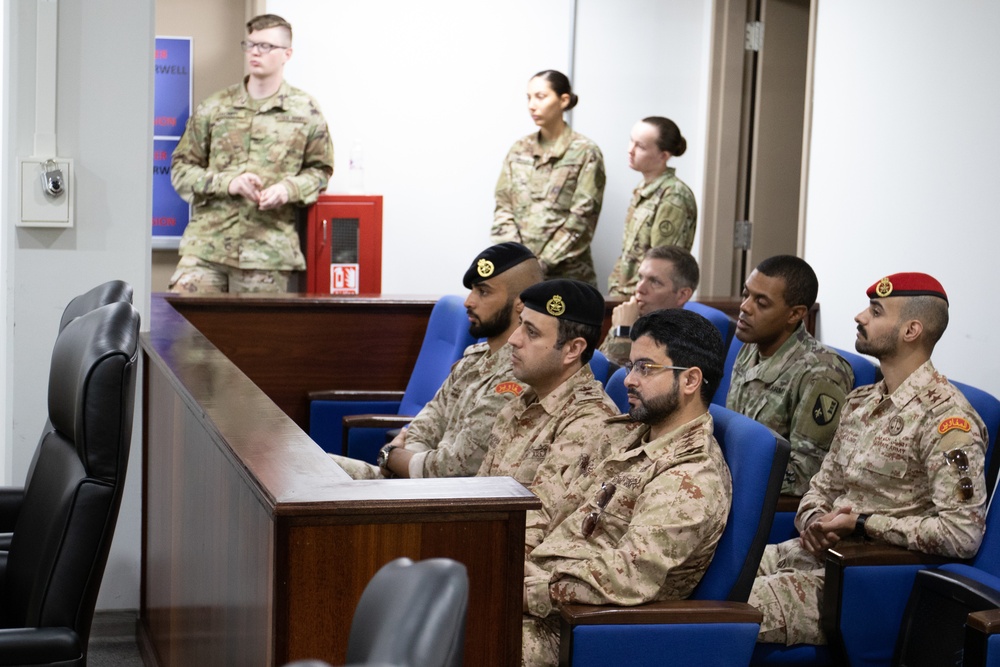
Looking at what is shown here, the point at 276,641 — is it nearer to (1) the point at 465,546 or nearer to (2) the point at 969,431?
(1) the point at 465,546

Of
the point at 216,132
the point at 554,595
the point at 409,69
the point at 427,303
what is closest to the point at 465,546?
the point at 554,595

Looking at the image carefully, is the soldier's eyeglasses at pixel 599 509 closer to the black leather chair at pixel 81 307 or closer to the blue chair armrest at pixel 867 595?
the blue chair armrest at pixel 867 595

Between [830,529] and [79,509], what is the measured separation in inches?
62.6

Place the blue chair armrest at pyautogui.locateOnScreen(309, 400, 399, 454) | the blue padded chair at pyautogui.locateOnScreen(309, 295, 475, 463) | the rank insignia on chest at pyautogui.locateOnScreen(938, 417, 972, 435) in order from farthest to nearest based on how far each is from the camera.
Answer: the blue chair armrest at pyautogui.locateOnScreen(309, 400, 399, 454), the blue padded chair at pyautogui.locateOnScreen(309, 295, 475, 463), the rank insignia on chest at pyautogui.locateOnScreen(938, 417, 972, 435)

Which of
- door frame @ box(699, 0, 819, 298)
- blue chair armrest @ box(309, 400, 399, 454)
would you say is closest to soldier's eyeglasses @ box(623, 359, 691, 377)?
blue chair armrest @ box(309, 400, 399, 454)

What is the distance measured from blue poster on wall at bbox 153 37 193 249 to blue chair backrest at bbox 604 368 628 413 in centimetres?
394

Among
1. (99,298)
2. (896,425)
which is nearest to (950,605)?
(896,425)

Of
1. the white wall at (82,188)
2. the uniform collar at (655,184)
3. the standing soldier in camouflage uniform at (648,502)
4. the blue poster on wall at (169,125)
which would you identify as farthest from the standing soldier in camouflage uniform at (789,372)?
the blue poster on wall at (169,125)

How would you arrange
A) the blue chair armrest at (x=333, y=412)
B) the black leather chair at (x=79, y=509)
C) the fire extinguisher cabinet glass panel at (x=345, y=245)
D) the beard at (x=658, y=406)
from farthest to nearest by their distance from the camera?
the fire extinguisher cabinet glass panel at (x=345, y=245), the blue chair armrest at (x=333, y=412), the beard at (x=658, y=406), the black leather chair at (x=79, y=509)

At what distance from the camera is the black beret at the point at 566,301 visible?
8.94 feet

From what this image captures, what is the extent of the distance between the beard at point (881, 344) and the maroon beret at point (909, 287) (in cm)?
9

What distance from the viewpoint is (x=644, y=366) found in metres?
2.37

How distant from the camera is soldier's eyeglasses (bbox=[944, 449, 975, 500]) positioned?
99.9 inches

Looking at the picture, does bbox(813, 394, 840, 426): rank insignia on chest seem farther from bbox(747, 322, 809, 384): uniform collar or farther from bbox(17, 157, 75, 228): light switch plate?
bbox(17, 157, 75, 228): light switch plate
